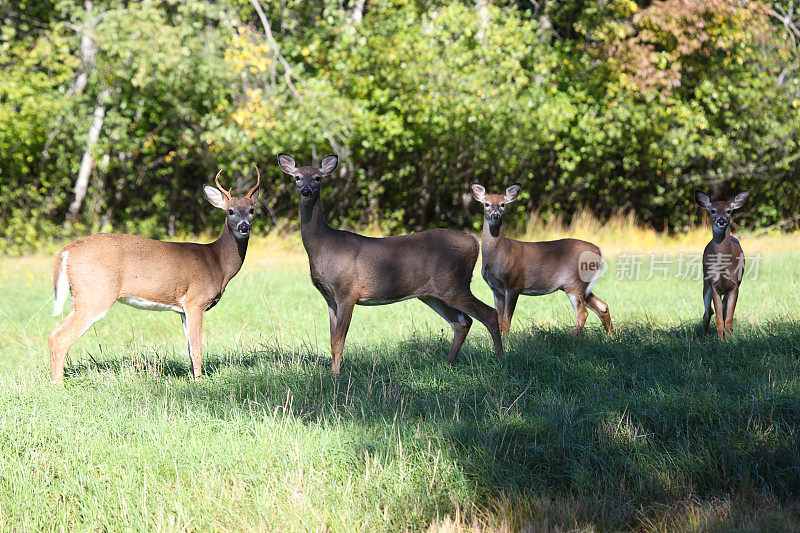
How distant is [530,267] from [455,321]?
1989 millimetres

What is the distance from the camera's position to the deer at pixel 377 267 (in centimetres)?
627

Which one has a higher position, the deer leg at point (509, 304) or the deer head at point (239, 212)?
the deer head at point (239, 212)

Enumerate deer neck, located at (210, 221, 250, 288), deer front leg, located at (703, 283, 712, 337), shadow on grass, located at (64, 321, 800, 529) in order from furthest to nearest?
deer front leg, located at (703, 283, 712, 337), deer neck, located at (210, 221, 250, 288), shadow on grass, located at (64, 321, 800, 529)

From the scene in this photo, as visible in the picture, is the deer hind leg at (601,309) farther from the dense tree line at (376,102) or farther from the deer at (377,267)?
the dense tree line at (376,102)

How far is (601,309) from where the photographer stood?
332 inches

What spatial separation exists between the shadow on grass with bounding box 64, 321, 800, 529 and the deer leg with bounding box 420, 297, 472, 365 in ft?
0.35

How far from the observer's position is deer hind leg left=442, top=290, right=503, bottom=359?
21.6 feet

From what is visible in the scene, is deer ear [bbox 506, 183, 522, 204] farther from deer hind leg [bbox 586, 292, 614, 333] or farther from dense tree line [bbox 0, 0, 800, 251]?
dense tree line [bbox 0, 0, 800, 251]

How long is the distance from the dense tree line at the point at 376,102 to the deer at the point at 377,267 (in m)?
8.61

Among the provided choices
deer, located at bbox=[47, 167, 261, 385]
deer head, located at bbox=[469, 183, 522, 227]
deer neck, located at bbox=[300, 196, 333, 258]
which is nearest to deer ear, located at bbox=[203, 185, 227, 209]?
deer, located at bbox=[47, 167, 261, 385]

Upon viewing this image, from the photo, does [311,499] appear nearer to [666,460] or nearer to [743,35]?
[666,460]

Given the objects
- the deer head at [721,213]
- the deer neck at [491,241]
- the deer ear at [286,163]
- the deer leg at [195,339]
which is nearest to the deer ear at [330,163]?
the deer ear at [286,163]

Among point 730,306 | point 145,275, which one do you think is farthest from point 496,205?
point 145,275

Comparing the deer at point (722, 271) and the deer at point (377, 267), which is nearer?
the deer at point (377, 267)
